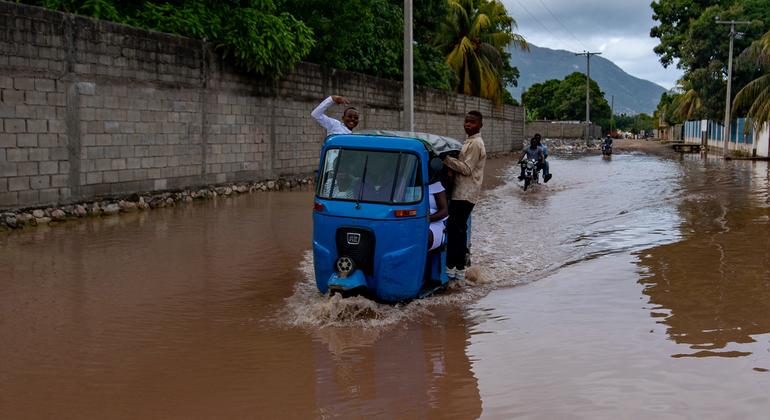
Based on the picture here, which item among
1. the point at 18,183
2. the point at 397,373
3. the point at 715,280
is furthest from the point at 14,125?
the point at 715,280

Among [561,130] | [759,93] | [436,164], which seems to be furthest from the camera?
[561,130]

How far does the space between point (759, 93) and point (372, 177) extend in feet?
112

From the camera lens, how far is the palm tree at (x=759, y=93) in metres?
32.0

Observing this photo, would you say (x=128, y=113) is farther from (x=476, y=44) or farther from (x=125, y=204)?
(x=476, y=44)

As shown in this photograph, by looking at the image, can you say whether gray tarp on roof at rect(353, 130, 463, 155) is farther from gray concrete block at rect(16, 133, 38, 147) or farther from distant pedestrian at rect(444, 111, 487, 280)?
gray concrete block at rect(16, 133, 38, 147)

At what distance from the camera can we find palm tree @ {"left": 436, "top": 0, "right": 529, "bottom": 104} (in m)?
40.0

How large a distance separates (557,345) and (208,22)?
12.9m

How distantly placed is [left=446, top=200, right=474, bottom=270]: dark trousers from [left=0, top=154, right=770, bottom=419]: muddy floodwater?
1.21ft

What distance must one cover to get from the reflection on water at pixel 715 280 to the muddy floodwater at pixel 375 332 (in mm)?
31

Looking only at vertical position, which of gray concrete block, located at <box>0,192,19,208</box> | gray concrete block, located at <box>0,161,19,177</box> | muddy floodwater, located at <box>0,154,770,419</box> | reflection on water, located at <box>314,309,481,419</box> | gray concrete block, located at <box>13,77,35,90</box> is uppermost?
gray concrete block, located at <box>13,77,35,90</box>

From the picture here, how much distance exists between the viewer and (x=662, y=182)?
2148 cm

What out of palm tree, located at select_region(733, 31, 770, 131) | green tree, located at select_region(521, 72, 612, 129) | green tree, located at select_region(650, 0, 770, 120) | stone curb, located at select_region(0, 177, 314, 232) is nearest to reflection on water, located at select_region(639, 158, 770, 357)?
stone curb, located at select_region(0, 177, 314, 232)

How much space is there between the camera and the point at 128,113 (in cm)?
1339

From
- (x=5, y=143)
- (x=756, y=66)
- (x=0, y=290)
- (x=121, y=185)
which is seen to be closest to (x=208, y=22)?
(x=121, y=185)
